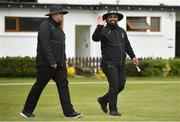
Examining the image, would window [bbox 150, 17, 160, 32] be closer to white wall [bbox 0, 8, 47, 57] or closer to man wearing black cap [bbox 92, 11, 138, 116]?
white wall [bbox 0, 8, 47, 57]

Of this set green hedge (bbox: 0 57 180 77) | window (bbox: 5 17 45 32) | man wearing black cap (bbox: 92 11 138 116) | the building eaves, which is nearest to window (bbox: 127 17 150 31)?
the building eaves

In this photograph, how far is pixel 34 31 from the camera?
33.8 meters

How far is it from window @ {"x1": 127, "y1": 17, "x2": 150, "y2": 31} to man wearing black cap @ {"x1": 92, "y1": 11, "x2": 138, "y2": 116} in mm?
22307

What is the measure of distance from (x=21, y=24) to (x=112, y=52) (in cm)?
2127

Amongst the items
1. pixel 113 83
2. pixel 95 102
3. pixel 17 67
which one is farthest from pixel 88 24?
pixel 113 83

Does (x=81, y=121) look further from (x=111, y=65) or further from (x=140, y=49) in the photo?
(x=140, y=49)

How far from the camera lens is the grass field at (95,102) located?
12.8 metres

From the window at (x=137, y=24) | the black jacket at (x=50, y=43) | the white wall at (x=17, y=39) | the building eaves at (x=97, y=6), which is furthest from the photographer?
the window at (x=137, y=24)

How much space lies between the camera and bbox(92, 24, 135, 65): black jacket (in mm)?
12922

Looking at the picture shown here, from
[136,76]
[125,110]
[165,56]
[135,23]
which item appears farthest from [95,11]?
[125,110]

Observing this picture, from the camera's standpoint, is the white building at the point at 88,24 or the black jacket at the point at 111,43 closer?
the black jacket at the point at 111,43

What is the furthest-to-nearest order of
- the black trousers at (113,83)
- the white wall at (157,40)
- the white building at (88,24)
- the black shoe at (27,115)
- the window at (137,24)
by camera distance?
the white wall at (157,40), the window at (137,24), the white building at (88,24), the black trousers at (113,83), the black shoe at (27,115)

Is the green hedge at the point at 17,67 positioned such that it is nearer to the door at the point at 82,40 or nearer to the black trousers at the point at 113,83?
the door at the point at 82,40

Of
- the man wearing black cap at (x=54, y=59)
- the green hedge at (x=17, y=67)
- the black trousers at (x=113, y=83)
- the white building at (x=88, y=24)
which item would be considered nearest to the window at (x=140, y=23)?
the white building at (x=88, y=24)
